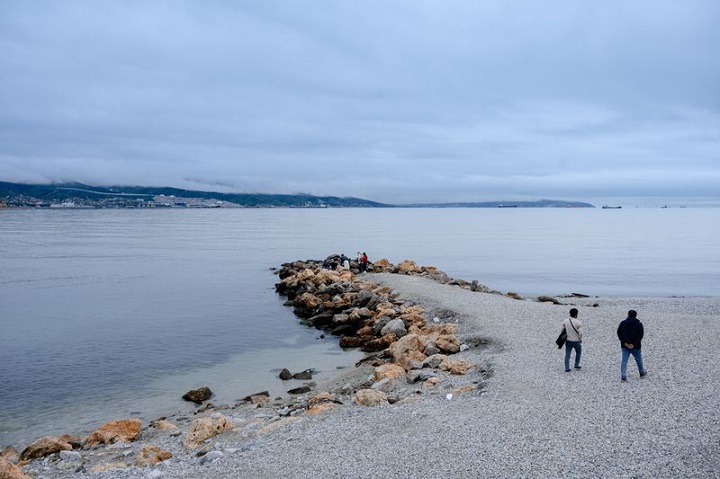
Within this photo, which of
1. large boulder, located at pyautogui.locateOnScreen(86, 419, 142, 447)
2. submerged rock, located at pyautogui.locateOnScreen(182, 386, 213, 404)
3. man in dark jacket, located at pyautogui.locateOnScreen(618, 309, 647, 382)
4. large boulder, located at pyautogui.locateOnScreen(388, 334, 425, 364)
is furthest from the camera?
large boulder, located at pyautogui.locateOnScreen(388, 334, 425, 364)

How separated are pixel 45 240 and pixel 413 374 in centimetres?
8325

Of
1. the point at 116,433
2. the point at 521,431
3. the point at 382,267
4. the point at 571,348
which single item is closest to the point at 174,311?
the point at 382,267

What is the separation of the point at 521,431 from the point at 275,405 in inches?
306

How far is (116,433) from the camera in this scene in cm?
1420

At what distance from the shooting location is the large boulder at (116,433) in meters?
14.0

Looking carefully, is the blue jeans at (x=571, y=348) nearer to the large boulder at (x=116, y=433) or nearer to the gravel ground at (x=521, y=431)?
the gravel ground at (x=521, y=431)

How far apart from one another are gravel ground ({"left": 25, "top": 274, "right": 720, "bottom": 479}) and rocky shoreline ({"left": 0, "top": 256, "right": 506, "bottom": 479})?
314 mm

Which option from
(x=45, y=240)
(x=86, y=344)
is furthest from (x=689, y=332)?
(x=45, y=240)

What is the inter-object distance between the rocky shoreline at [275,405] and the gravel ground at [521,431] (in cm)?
31

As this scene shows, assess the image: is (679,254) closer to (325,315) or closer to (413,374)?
(325,315)

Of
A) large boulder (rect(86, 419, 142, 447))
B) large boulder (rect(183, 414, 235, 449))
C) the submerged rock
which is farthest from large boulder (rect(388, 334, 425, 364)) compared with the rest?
large boulder (rect(86, 419, 142, 447))

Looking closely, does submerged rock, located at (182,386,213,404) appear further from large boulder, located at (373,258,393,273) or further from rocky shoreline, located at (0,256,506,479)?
large boulder, located at (373,258,393,273)

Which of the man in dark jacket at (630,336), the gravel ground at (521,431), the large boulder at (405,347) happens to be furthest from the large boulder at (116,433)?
the man in dark jacket at (630,336)

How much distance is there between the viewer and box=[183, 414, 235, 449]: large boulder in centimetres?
1302
